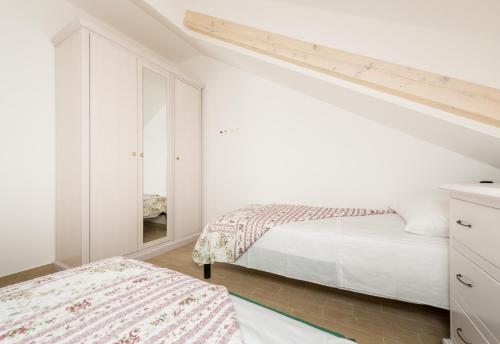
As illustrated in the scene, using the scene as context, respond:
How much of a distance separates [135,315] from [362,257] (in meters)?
1.35

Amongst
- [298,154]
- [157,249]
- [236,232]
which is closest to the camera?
[236,232]

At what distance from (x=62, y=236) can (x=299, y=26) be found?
303 centimetres

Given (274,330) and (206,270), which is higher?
(274,330)

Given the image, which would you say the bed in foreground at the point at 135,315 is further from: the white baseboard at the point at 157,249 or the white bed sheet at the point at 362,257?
the white baseboard at the point at 157,249

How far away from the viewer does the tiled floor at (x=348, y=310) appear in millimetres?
1295

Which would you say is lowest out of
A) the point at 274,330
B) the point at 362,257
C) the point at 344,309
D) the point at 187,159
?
the point at 344,309

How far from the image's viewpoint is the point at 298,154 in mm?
2789

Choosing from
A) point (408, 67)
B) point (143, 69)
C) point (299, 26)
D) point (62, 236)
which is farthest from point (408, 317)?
point (143, 69)

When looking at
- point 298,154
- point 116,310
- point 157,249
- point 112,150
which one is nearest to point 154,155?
point 112,150

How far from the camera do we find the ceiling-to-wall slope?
1292 millimetres

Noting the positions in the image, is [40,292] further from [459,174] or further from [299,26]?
A: [459,174]

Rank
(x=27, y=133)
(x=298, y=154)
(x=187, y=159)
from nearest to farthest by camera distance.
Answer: (x=27, y=133) < (x=298, y=154) < (x=187, y=159)

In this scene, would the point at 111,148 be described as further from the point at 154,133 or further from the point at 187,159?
the point at 187,159

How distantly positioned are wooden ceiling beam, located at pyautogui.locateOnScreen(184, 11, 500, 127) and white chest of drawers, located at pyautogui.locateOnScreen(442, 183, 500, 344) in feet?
1.92
